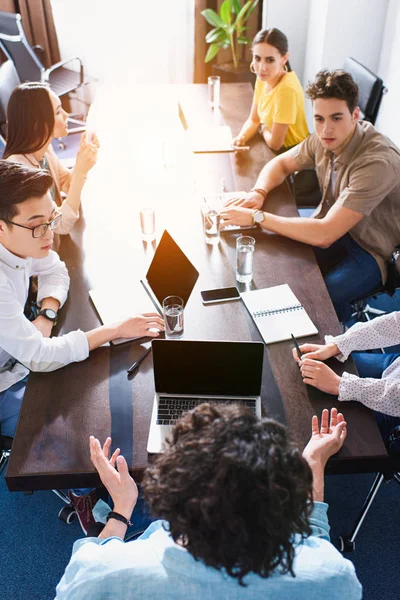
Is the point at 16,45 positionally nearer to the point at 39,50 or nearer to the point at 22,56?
the point at 22,56

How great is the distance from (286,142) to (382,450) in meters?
2.16

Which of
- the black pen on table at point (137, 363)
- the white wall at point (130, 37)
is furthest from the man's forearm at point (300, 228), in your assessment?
the white wall at point (130, 37)

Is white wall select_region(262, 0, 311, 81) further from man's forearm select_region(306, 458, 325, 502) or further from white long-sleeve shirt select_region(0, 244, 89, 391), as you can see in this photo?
man's forearm select_region(306, 458, 325, 502)

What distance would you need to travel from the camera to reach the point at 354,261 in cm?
225

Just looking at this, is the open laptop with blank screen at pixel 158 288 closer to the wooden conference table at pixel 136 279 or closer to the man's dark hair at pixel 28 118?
the wooden conference table at pixel 136 279

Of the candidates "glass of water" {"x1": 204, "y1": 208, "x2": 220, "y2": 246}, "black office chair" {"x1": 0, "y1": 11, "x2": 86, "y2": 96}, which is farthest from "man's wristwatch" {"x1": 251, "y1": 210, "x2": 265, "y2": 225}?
"black office chair" {"x1": 0, "y1": 11, "x2": 86, "y2": 96}

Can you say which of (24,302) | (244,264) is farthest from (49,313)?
(244,264)

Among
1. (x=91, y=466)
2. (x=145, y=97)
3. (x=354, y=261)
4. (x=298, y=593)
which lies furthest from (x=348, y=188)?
(x=145, y=97)

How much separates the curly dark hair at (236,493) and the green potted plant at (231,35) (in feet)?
13.3

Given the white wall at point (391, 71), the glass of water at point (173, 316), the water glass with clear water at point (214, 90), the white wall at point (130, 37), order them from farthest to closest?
the white wall at point (130, 37), the white wall at point (391, 71), the water glass with clear water at point (214, 90), the glass of water at point (173, 316)

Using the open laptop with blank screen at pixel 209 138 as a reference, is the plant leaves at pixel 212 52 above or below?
above

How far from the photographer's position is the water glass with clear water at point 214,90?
121 inches

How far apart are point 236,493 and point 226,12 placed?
13.8ft

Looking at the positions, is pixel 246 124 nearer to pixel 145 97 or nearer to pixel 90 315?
pixel 145 97
